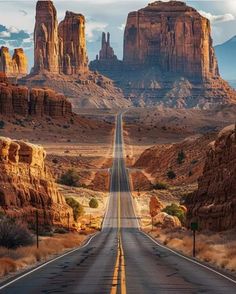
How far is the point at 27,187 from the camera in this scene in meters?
64.4

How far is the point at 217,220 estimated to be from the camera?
185 ft

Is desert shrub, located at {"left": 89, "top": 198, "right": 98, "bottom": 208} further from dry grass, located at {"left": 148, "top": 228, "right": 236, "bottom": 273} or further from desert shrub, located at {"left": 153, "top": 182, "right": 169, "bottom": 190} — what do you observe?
dry grass, located at {"left": 148, "top": 228, "right": 236, "bottom": 273}

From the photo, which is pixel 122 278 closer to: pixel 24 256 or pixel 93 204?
pixel 24 256

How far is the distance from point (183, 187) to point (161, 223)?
107ft

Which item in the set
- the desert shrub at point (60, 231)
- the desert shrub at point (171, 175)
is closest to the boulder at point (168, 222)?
the desert shrub at point (60, 231)

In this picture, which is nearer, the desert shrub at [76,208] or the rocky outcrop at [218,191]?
the rocky outcrop at [218,191]

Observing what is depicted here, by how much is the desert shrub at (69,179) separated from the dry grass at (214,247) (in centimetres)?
6480

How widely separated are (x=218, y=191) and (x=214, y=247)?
1462 centimetres

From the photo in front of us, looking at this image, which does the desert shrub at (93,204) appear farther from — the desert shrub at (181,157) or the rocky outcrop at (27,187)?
the desert shrub at (181,157)

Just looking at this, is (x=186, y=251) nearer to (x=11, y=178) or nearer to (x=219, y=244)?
(x=219, y=244)

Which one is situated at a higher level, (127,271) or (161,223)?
(127,271)

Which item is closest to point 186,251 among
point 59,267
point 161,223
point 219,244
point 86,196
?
point 219,244

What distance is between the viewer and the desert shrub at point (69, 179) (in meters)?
126

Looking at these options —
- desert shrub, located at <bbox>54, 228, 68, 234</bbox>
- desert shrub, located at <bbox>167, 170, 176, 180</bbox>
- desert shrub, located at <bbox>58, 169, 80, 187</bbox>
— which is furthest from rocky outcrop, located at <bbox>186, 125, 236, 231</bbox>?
desert shrub, located at <bbox>167, 170, 176, 180</bbox>
